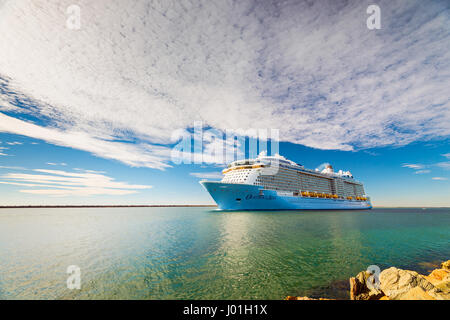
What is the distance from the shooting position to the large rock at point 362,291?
6.65 metres

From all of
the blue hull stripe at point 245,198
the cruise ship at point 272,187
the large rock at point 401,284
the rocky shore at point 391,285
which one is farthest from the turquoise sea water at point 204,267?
the cruise ship at point 272,187

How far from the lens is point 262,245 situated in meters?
15.3

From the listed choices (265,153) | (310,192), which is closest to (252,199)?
(265,153)

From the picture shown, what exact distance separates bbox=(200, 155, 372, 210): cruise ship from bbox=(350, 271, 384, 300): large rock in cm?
3571

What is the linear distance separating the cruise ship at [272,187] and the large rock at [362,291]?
117 ft

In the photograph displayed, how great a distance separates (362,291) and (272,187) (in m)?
44.5

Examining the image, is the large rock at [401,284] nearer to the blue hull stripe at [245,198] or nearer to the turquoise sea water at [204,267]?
the turquoise sea water at [204,267]

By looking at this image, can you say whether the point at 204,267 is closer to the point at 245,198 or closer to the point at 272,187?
the point at 245,198

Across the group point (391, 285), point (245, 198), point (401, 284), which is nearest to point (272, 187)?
point (245, 198)

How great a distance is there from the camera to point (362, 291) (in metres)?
7.05

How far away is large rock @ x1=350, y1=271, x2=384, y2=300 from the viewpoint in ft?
21.8
